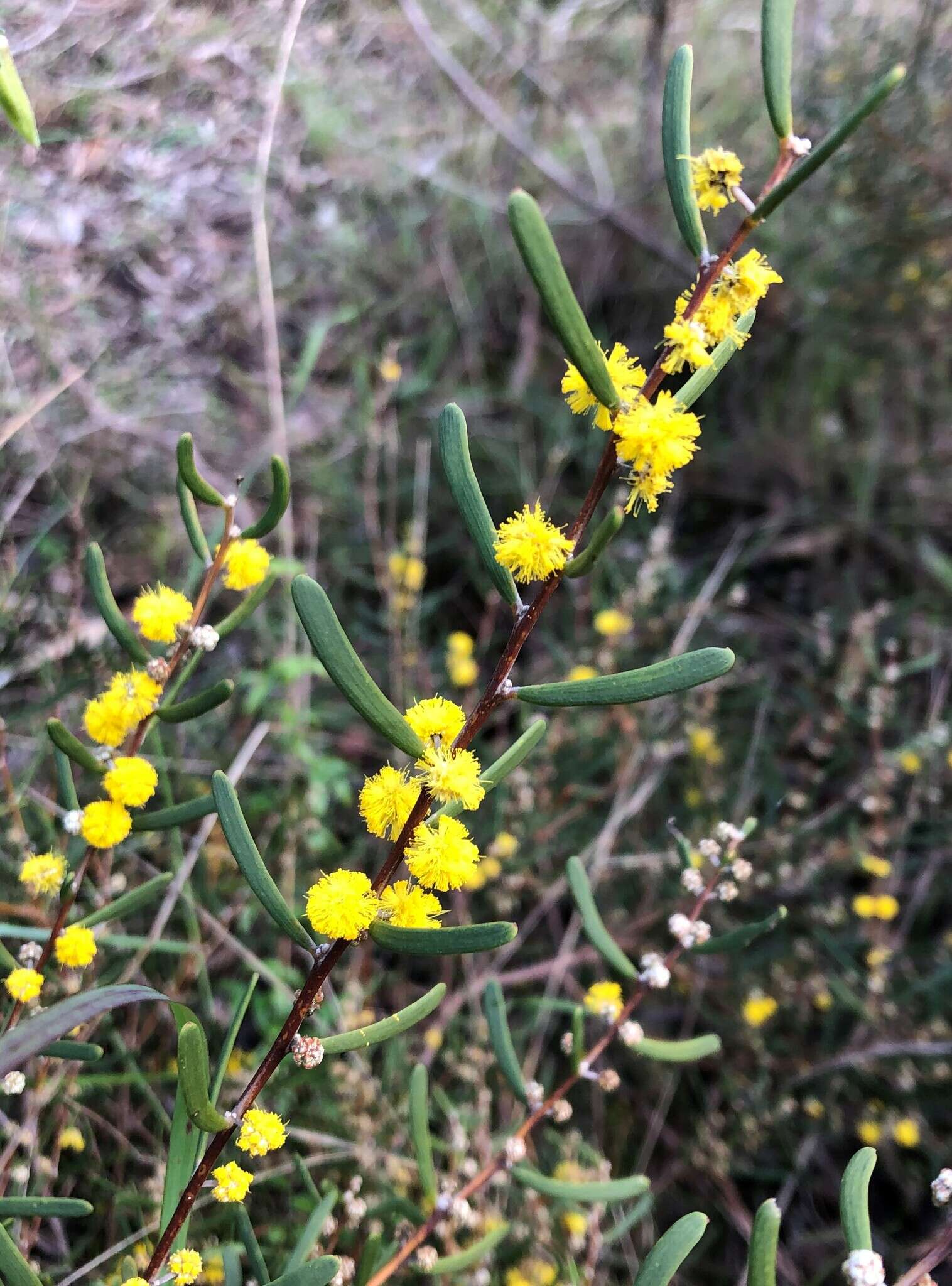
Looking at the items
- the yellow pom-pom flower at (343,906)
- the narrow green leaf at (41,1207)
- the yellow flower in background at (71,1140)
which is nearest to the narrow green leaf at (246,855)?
the yellow pom-pom flower at (343,906)

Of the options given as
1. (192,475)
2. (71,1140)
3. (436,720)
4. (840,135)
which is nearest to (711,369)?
(840,135)

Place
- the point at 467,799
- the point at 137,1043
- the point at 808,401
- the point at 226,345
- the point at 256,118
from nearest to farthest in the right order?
the point at 467,799 < the point at 137,1043 < the point at 808,401 < the point at 226,345 < the point at 256,118

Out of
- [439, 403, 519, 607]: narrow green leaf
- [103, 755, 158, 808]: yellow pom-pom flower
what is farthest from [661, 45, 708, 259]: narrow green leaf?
[103, 755, 158, 808]: yellow pom-pom flower

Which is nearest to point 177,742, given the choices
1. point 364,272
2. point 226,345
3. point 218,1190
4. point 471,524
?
point 218,1190

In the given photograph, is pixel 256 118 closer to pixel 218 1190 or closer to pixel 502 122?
pixel 502 122

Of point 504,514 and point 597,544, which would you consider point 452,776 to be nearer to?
point 597,544
